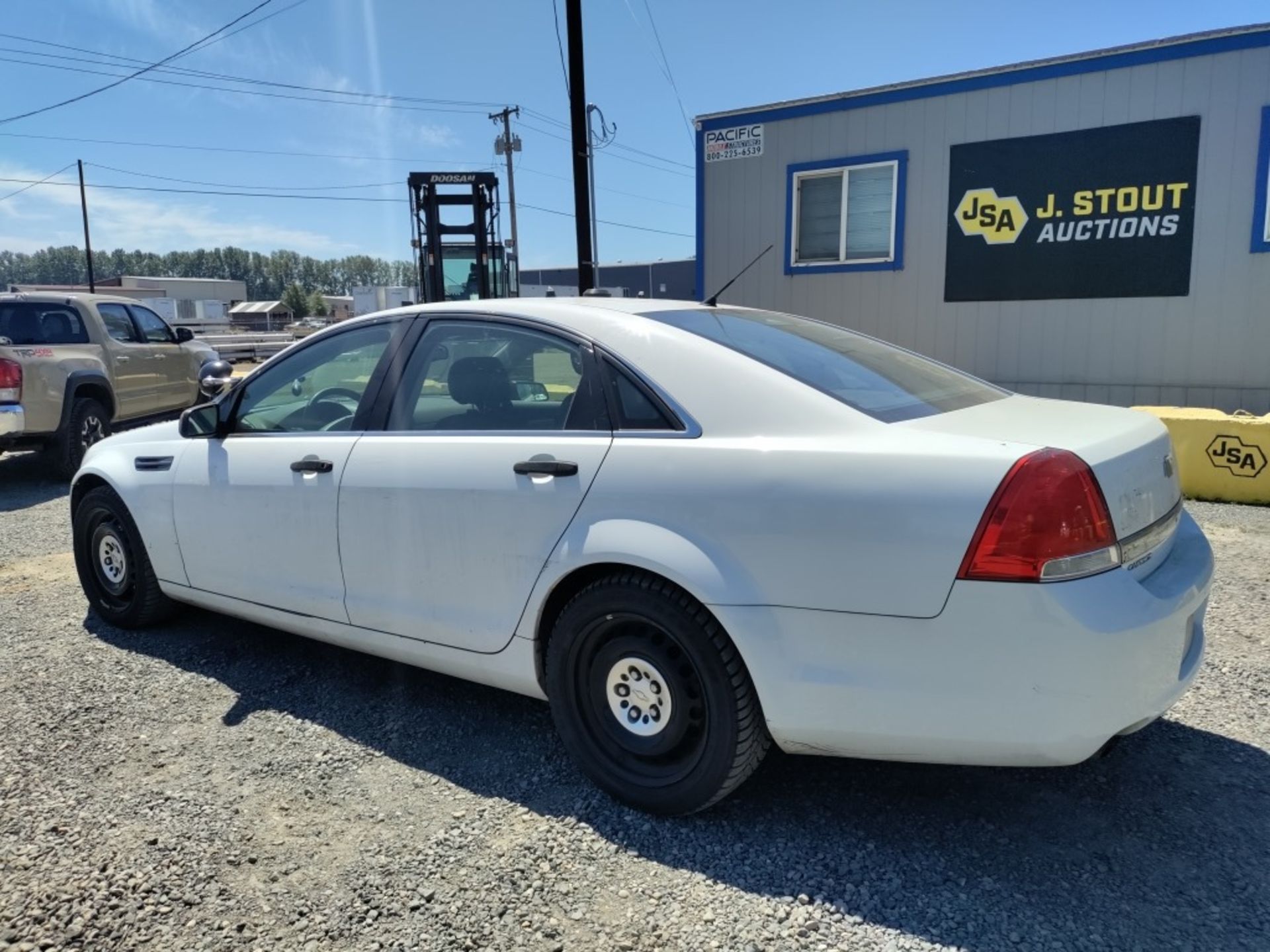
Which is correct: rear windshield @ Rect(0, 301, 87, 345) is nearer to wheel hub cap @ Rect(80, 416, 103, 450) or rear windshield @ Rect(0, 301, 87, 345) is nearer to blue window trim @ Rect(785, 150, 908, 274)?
wheel hub cap @ Rect(80, 416, 103, 450)

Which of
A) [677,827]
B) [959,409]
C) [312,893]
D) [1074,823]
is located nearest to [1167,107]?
[959,409]

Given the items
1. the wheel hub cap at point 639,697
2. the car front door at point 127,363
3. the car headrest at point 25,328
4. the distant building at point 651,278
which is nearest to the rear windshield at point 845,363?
the wheel hub cap at point 639,697

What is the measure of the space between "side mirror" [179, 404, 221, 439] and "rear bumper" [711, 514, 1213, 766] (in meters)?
2.52

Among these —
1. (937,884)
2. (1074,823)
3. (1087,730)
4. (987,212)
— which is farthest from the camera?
(987,212)

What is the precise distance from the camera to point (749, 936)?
7.16ft

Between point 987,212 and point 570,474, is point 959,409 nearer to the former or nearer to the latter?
point 570,474

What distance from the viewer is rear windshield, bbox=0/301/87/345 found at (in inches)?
333

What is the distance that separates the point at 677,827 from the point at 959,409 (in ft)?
5.02

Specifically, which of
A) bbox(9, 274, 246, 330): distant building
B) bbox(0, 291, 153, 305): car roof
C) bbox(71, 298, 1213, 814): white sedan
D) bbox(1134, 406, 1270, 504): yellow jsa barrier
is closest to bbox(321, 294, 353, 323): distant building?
bbox(9, 274, 246, 330): distant building

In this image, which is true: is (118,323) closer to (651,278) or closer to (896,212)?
(896,212)

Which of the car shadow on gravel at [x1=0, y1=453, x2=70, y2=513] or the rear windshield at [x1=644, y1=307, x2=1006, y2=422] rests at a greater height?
the rear windshield at [x1=644, y1=307, x2=1006, y2=422]

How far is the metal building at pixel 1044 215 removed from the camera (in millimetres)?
8344

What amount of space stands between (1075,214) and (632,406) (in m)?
8.11

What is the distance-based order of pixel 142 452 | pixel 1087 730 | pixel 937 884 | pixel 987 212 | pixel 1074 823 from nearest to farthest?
pixel 1087 730, pixel 937 884, pixel 1074 823, pixel 142 452, pixel 987 212
